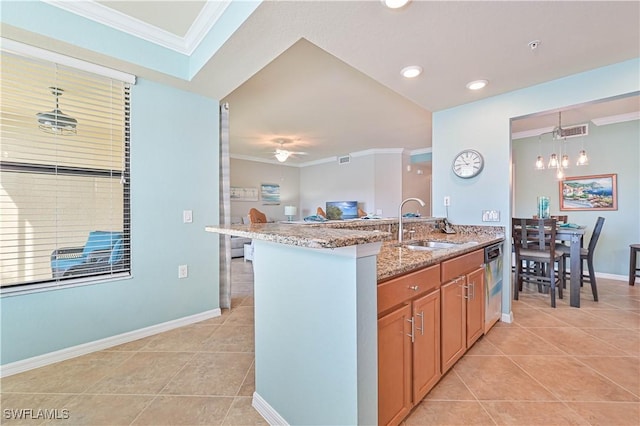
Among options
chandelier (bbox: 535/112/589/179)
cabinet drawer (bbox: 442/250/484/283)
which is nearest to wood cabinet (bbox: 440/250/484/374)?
cabinet drawer (bbox: 442/250/484/283)

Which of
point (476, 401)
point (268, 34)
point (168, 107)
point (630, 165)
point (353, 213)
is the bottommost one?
point (476, 401)

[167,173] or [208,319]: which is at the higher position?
[167,173]

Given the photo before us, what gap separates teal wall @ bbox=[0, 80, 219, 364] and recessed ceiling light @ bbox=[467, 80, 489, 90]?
2.57 metres

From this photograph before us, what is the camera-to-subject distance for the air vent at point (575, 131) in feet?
13.9

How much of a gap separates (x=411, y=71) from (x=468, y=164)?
51.8 inches

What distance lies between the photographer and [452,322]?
1746 millimetres

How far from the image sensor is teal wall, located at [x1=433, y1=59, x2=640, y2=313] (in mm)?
2199

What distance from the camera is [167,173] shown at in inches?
98.4

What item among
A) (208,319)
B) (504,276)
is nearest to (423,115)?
(504,276)

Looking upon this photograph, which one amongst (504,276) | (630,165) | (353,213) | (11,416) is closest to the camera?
(11,416)

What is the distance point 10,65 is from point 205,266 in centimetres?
210

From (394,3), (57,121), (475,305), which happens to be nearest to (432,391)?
(475,305)

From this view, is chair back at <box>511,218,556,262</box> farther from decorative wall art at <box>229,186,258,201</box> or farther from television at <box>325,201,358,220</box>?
decorative wall art at <box>229,186,258,201</box>

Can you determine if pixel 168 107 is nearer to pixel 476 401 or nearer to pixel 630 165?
pixel 476 401
